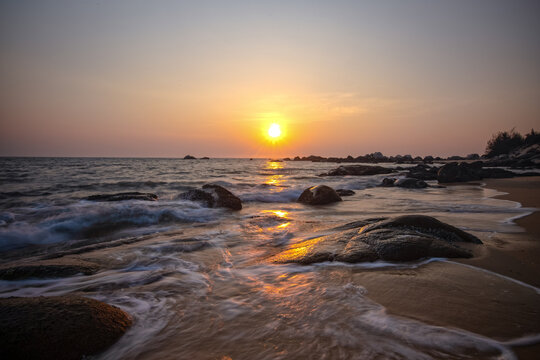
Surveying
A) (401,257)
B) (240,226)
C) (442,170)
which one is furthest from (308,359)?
(442,170)

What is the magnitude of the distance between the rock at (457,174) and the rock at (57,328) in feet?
57.8

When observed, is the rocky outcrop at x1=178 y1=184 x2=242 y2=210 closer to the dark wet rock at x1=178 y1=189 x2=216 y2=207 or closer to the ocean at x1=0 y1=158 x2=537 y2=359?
the dark wet rock at x1=178 y1=189 x2=216 y2=207

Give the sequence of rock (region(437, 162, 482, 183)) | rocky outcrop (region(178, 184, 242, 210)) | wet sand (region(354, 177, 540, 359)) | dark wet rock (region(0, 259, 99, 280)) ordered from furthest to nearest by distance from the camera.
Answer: rock (region(437, 162, 482, 183)) < rocky outcrop (region(178, 184, 242, 210)) < dark wet rock (region(0, 259, 99, 280)) < wet sand (region(354, 177, 540, 359))

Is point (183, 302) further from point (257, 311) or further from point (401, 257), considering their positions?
point (401, 257)

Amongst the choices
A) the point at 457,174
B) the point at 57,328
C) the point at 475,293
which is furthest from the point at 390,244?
the point at 457,174

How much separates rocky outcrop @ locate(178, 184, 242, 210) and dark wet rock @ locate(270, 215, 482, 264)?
446cm

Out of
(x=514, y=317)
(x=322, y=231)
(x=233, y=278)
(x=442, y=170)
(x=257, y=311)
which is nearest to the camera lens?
(x=514, y=317)

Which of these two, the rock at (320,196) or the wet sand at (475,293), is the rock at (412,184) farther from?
the wet sand at (475,293)

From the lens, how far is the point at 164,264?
342 cm

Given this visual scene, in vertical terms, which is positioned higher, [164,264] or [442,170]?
[442,170]

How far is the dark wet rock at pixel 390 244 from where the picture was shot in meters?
3.06

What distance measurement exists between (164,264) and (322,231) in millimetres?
2657

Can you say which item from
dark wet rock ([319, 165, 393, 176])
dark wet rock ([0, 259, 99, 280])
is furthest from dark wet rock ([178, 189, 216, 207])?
dark wet rock ([319, 165, 393, 176])

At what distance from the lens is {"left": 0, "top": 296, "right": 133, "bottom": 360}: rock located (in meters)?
1.60
